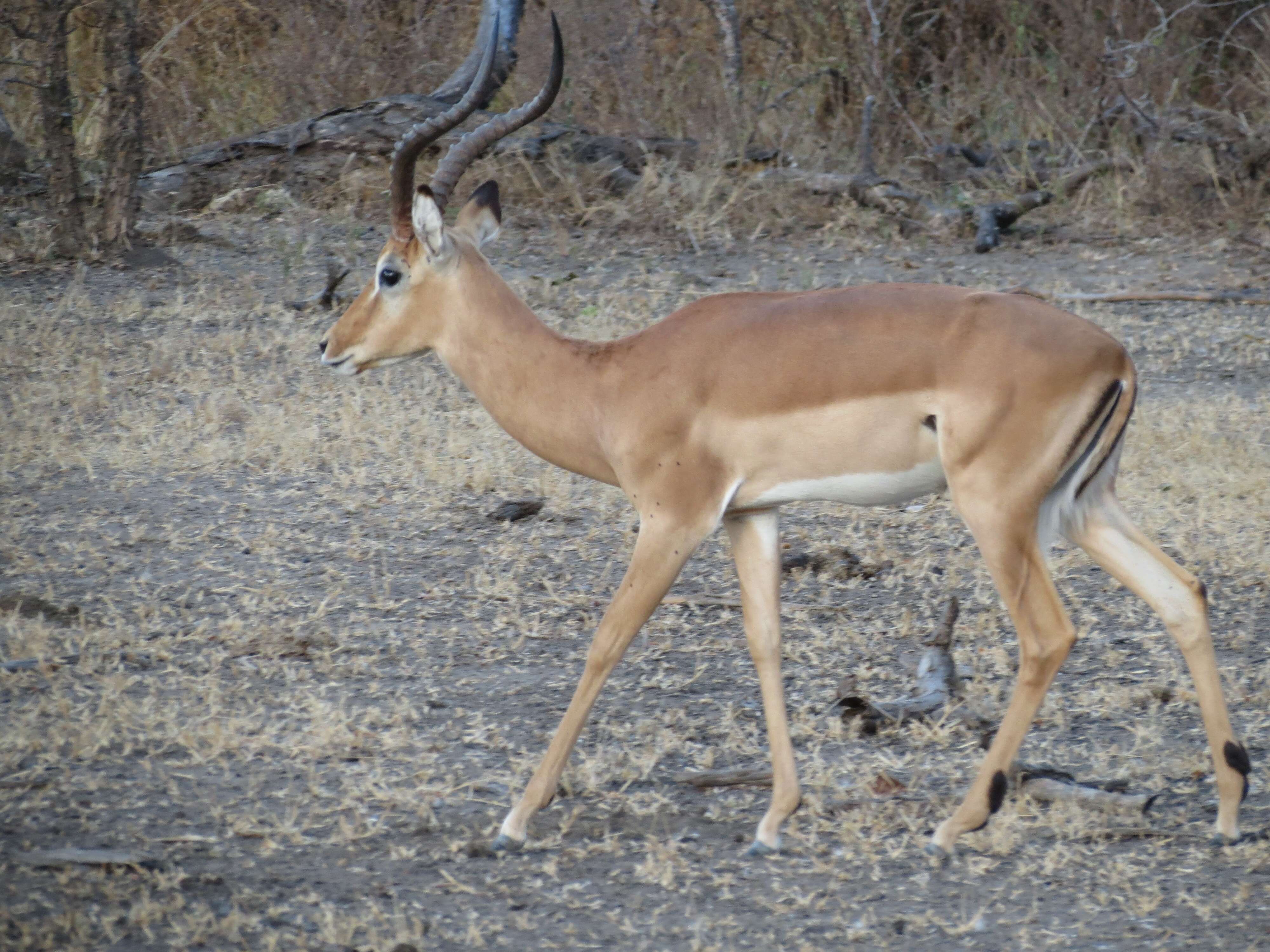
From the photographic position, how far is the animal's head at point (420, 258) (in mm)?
4031

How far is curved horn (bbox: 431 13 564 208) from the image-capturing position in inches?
163

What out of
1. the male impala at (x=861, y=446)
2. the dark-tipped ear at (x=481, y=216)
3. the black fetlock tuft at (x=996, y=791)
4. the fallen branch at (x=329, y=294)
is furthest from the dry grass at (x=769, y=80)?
the black fetlock tuft at (x=996, y=791)

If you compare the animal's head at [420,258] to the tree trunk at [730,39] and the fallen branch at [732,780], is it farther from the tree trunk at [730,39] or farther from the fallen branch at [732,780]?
the tree trunk at [730,39]

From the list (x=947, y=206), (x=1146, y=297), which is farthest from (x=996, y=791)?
(x=947, y=206)

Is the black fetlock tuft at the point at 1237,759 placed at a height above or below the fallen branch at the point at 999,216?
below

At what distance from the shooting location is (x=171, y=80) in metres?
11.7

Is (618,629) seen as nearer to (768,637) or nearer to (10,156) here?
(768,637)

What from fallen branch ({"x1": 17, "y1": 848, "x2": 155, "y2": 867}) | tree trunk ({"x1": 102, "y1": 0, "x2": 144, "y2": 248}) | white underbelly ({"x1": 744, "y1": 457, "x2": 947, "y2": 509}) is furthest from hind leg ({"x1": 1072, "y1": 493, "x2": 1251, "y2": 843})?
tree trunk ({"x1": 102, "y1": 0, "x2": 144, "y2": 248})

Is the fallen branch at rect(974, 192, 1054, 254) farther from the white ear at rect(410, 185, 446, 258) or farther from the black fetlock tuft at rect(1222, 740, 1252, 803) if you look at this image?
the black fetlock tuft at rect(1222, 740, 1252, 803)

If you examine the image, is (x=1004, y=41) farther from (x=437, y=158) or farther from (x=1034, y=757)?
(x=1034, y=757)

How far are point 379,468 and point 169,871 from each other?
10.2ft

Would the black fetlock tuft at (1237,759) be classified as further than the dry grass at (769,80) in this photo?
No

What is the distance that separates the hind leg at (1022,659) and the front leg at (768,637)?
35 centimetres

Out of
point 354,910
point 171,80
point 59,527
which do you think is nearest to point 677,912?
point 354,910
